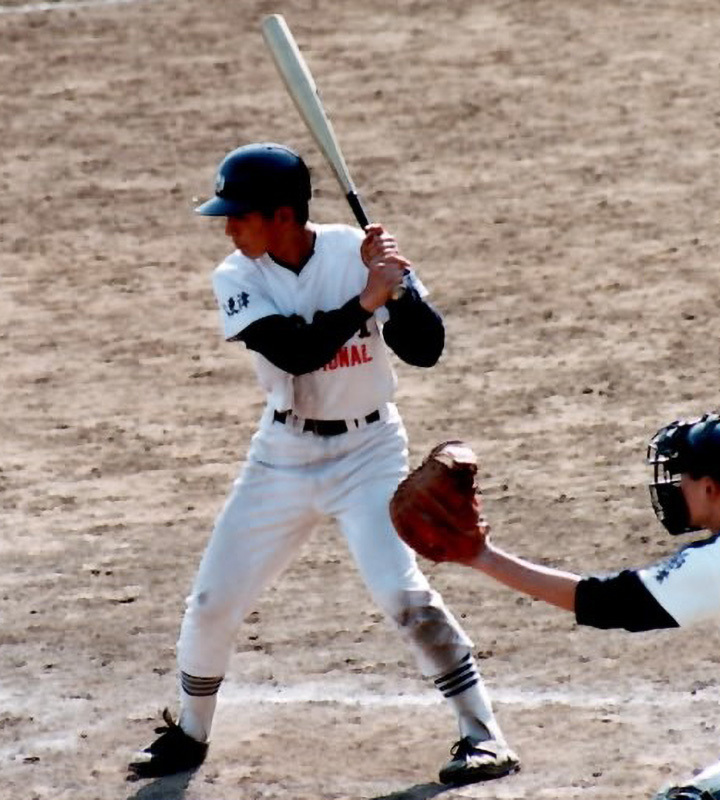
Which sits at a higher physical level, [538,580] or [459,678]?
[538,580]

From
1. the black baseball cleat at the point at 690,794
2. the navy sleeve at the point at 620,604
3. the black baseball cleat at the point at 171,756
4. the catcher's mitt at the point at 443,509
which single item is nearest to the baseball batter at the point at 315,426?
the black baseball cleat at the point at 171,756

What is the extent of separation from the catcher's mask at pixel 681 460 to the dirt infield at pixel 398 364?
→ 1522 mm

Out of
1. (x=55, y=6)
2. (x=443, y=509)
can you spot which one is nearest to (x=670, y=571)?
(x=443, y=509)

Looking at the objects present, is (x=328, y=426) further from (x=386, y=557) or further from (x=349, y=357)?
(x=386, y=557)

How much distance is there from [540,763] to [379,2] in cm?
962

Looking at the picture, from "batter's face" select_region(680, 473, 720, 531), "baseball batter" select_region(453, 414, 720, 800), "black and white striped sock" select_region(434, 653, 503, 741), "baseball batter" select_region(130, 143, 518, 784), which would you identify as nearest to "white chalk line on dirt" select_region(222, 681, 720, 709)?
"baseball batter" select_region(130, 143, 518, 784)

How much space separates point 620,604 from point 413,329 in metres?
1.62

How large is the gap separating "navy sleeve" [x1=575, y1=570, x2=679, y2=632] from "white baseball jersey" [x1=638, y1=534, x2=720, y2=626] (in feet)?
0.07

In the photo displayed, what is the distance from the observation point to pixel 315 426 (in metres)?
6.60

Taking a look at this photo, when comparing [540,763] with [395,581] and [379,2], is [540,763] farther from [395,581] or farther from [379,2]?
[379,2]

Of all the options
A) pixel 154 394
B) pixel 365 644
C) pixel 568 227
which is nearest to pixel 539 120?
pixel 568 227

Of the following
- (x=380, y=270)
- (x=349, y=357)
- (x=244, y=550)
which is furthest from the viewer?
(x=244, y=550)

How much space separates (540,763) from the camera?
21.7 feet

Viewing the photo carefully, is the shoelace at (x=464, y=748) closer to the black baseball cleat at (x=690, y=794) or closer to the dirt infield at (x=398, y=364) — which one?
the dirt infield at (x=398, y=364)
